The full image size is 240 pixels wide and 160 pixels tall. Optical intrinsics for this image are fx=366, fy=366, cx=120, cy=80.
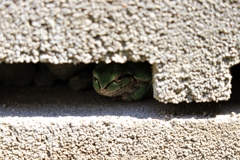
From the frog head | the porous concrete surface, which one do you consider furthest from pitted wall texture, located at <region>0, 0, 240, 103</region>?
the frog head

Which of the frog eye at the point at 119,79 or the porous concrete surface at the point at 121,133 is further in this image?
the frog eye at the point at 119,79

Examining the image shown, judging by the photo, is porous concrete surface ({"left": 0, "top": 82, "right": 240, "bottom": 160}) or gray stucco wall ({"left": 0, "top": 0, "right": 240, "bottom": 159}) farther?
porous concrete surface ({"left": 0, "top": 82, "right": 240, "bottom": 160})

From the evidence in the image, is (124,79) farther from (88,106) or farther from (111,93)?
(88,106)

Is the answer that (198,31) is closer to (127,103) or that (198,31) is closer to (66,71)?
(127,103)

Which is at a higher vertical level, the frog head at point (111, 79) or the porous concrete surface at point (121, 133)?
the frog head at point (111, 79)

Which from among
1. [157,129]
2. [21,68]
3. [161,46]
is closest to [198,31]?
[161,46]

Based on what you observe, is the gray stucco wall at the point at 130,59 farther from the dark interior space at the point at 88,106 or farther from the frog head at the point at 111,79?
the frog head at the point at 111,79

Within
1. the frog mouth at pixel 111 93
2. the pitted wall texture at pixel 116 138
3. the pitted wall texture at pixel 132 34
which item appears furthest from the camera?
the frog mouth at pixel 111 93

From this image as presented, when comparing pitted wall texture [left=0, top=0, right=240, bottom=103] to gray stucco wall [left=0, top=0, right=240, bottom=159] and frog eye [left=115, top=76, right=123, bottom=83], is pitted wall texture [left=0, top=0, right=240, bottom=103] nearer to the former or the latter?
gray stucco wall [left=0, top=0, right=240, bottom=159]

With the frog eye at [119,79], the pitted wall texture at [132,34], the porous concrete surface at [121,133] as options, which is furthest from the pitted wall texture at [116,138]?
the frog eye at [119,79]
